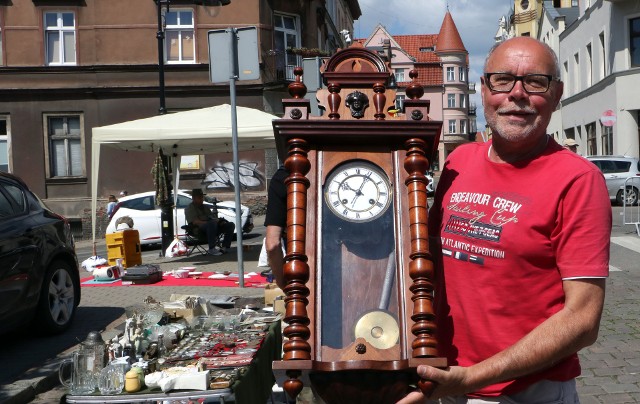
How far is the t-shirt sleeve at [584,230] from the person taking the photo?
216cm

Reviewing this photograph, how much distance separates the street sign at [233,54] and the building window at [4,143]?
19660 mm

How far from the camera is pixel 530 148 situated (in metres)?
2.36

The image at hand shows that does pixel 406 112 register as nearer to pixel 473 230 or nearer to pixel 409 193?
pixel 409 193

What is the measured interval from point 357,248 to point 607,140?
34799 millimetres

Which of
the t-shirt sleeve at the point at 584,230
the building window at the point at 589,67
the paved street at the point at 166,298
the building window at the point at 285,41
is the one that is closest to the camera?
the t-shirt sleeve at the point at 584,230

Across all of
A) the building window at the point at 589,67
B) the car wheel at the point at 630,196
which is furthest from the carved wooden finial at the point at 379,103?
the building window at the point at 589,67

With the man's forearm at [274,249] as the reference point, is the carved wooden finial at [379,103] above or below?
above

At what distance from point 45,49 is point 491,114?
27927 mm

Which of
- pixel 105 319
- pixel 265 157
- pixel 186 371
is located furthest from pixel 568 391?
pixel 265 157

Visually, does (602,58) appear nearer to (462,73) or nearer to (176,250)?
(176,250)

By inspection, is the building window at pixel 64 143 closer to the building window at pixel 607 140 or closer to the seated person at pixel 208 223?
the seated person at pixel 208 223

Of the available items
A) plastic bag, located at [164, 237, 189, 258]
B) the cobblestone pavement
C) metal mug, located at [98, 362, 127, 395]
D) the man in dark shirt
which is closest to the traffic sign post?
the cobblestone pavement

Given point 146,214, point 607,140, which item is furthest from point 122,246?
point 607,140

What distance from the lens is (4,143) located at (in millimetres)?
27844
